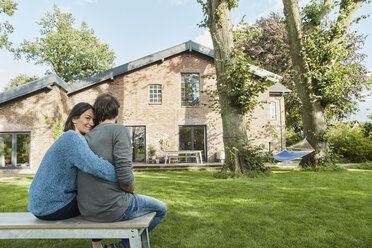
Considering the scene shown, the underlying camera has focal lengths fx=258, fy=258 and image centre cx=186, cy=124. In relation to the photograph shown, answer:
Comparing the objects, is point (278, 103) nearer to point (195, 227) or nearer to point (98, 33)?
point (195, 227)

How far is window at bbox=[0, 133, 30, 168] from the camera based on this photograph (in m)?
12.0

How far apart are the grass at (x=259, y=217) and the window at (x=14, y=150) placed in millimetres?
7225

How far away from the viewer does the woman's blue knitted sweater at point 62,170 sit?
182 cm

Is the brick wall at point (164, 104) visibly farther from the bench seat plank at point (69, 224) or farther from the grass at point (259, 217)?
the bench seat plank at point (69, 224)

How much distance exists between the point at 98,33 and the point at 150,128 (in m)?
22.7

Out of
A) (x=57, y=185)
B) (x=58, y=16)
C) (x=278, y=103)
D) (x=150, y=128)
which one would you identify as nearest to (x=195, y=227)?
(x=57, y=185)

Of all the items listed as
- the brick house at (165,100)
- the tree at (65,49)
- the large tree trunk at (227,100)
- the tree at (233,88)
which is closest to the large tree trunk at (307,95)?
the tree at (233,88)

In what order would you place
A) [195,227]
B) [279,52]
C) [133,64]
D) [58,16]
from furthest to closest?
1. [58,16]
2. [279,52]
3. [133,64]
4. [195,227]

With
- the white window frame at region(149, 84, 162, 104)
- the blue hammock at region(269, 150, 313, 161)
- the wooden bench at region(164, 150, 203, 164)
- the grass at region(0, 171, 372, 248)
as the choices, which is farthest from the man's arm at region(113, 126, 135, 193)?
the white window frame at region(149, 84, 162, 104)

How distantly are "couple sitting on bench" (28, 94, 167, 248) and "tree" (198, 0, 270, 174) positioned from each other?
622cm

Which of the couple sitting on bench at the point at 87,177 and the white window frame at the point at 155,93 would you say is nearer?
the couple sitting on bench at the point at 87,177

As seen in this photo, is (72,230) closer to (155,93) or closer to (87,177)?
(87,177)

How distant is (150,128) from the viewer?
1359cm

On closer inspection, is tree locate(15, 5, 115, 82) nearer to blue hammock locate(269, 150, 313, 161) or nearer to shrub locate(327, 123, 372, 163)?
shrub locate(327, 123, 372, 163)
